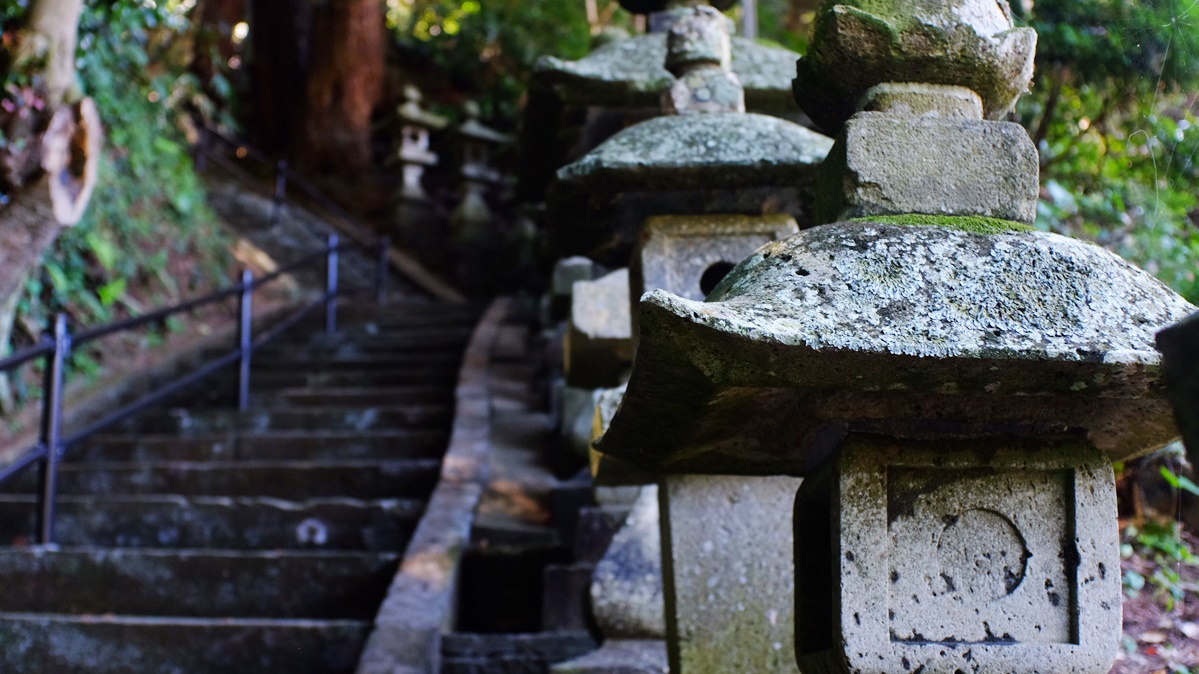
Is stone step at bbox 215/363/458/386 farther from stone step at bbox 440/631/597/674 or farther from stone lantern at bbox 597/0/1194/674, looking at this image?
stone lantern at bbox 597/0/1194/674

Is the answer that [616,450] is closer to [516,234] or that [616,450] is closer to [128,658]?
[128,658]

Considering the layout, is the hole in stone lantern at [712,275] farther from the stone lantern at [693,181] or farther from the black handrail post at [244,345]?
the black handrail post at [244,345]

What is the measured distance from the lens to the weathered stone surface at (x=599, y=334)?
2750mm

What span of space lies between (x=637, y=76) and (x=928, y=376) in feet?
5.55

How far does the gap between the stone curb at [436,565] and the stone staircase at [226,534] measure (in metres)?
0.14

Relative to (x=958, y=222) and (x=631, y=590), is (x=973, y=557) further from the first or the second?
(x=631, y=590)

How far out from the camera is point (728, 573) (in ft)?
6.77

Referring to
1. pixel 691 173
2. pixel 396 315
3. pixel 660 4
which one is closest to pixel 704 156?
pixel 691 173

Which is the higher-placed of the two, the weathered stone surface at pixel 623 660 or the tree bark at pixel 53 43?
the tree bark at pixel 53 43

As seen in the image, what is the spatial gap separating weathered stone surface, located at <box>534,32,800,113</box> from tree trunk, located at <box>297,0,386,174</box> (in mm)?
9973

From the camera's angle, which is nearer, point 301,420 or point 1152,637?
point 1152,637

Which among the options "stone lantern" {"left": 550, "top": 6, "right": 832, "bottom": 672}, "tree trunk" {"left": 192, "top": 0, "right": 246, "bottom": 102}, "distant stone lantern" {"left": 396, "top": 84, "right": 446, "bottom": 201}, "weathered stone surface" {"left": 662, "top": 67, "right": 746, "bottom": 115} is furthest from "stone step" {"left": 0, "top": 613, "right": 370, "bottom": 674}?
"tree trunk" {"left": 192, "top": 0, "right": 246, "bottom": 102}

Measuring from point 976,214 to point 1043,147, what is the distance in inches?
124

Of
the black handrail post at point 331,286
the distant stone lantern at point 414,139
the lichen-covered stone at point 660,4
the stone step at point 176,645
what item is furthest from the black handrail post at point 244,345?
the distant stone lantern at point 414,139
